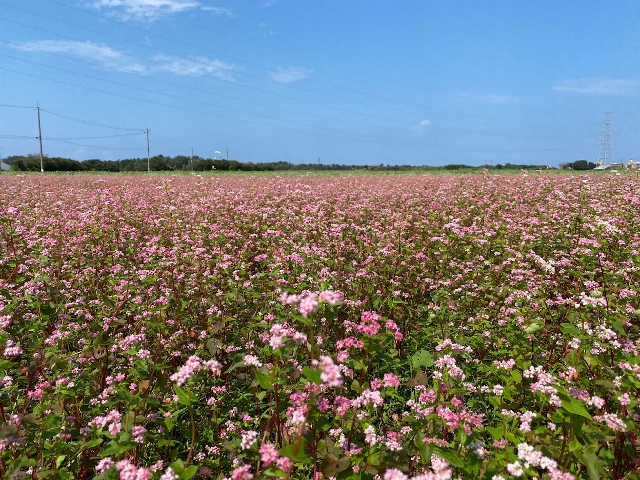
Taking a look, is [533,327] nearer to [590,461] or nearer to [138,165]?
[590,461]

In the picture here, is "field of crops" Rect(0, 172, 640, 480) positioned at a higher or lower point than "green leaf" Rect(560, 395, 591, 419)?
lower

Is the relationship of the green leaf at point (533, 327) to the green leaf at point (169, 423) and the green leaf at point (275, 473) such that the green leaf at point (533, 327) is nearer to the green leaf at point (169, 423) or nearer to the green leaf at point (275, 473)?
the green leaf at point (275, 473)

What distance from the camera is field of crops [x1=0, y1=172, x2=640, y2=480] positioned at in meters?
2.07

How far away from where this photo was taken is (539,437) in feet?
6.92

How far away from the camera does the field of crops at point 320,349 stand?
207cm

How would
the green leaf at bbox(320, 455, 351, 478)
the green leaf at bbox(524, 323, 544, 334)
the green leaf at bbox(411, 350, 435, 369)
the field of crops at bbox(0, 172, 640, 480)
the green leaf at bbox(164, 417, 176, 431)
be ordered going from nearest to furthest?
the green leaf at bbox(320, 455, 351, 478), the field of crops at bbox(0, 172, 640, 480), the green leaf at bbox(164, 417, 176, 431), the green leaf at bbox(524, 323, 544, 334), the green leaf at bbox(411, 350, 435, 369)

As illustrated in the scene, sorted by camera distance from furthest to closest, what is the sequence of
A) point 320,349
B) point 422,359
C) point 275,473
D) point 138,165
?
point 138,165 → point 422,359 → point 320,349 → point 275,473

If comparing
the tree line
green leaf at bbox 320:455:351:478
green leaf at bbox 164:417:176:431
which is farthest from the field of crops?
the tree line

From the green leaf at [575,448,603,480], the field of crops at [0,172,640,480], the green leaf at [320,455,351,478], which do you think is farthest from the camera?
the field of crops at [0,172,640,480]

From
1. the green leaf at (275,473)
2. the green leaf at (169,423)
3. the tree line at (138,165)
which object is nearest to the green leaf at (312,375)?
the green leaf at (275,473)

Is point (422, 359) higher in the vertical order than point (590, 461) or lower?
lower

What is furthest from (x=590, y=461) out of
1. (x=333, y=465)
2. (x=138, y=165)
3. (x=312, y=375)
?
(x=138, y=165)

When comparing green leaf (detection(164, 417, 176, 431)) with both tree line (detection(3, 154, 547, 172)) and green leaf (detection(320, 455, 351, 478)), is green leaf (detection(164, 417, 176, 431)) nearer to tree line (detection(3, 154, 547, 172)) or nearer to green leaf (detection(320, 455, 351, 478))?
green leaf (detection(320, 455, 351, 478))

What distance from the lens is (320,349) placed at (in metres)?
3.00
